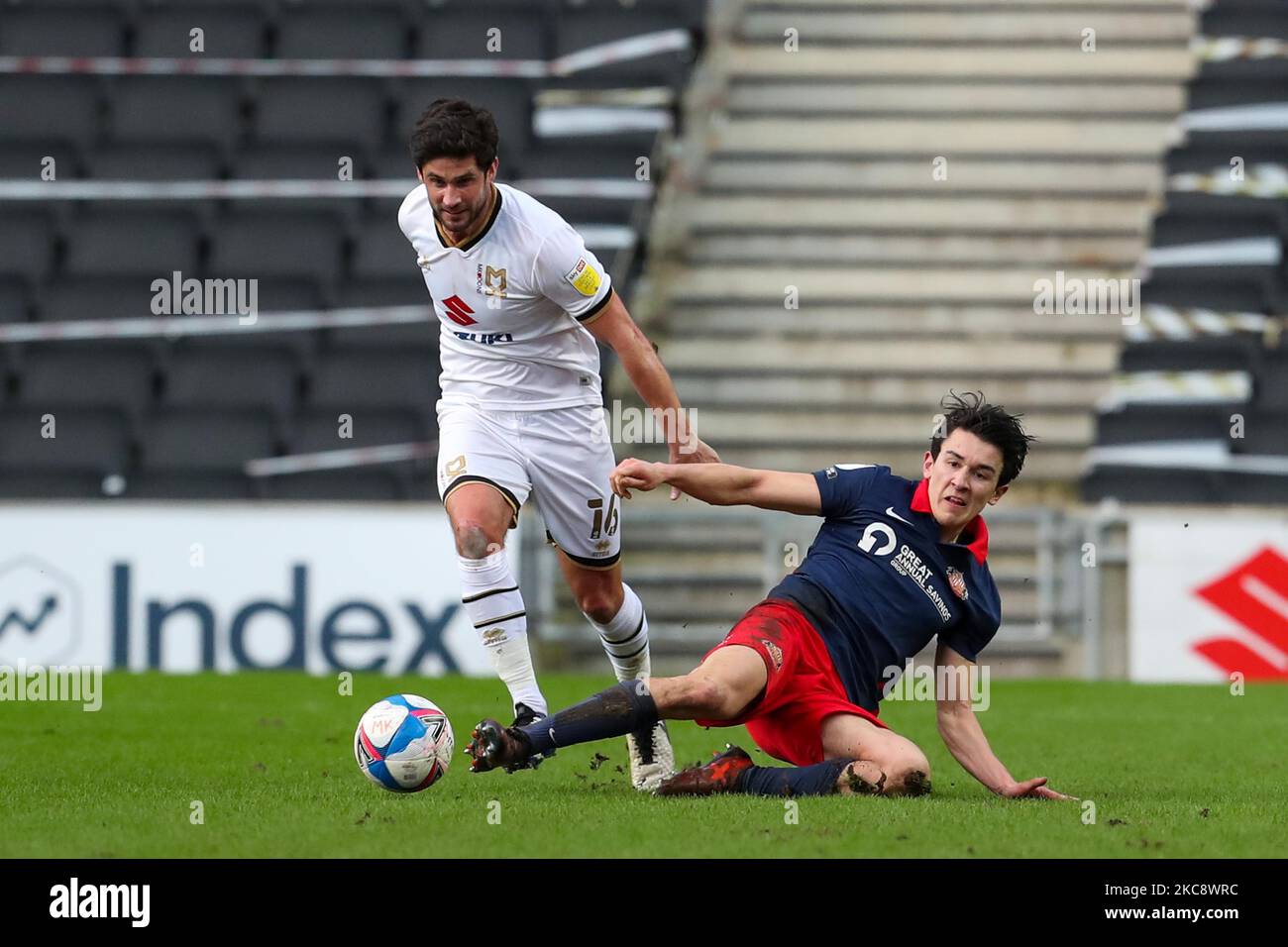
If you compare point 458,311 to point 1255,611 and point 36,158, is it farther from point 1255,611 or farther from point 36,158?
point 36,158

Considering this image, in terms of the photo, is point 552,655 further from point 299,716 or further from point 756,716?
point 756,716

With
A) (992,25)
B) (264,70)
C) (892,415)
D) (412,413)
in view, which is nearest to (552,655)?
(412,413)

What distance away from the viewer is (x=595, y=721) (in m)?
5.41

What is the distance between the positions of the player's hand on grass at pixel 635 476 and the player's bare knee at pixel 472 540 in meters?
0.93

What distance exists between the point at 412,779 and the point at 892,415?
8702 mm

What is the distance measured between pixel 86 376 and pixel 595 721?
29.0ft

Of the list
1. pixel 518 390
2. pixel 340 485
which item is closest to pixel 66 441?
pixel 340 485

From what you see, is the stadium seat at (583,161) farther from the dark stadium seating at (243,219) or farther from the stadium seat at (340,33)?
the stadium seat at (340,33)

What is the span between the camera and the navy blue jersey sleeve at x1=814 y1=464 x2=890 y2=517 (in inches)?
235

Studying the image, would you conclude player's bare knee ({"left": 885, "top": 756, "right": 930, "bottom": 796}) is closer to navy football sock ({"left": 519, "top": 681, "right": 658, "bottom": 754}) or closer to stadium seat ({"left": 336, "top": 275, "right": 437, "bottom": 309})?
navy football sock ({"left": 519, "top": 681, "right": 658, "bottom": 754})

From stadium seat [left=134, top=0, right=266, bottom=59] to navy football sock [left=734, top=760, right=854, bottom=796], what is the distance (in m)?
11.3

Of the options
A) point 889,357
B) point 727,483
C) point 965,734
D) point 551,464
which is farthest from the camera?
point 889,357

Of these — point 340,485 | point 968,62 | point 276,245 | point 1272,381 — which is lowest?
point 340,485

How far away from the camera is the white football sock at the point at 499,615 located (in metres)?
6.32
